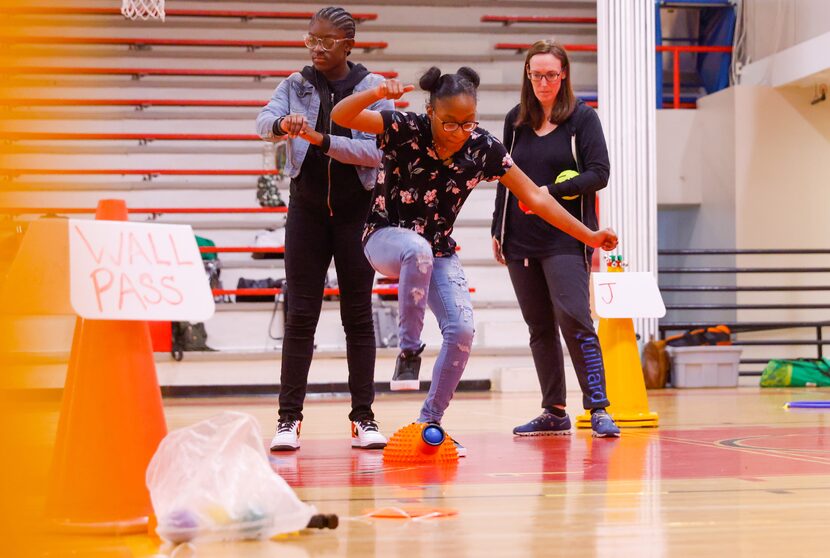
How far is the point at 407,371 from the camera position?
2711 millimetres

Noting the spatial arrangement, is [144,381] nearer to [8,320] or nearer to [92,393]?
[92,393]

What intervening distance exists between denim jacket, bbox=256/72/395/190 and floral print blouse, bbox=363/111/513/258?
0.48 feet

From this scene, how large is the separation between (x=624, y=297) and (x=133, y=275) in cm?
286

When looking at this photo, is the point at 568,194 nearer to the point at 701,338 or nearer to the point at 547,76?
the point at 547,76

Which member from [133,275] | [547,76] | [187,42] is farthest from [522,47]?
[133,275]

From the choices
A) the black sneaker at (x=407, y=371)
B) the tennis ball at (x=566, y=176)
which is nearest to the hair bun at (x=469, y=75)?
the black sneaker at (x=407, y=371)

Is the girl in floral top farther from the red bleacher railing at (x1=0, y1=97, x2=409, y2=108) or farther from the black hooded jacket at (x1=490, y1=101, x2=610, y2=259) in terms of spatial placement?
the red bleacher railing at (x1=0, y1=97, x2=409, y2=108)

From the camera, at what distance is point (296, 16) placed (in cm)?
1015

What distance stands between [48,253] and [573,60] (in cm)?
899

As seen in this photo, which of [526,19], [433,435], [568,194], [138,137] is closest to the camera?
[433,435]

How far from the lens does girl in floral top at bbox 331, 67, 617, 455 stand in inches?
111

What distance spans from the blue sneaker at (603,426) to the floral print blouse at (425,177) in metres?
1.04

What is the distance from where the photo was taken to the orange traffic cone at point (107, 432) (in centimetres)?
179

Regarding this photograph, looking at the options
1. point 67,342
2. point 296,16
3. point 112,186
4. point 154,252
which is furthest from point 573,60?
point 154,252
